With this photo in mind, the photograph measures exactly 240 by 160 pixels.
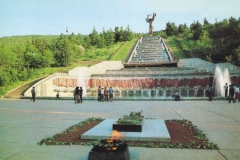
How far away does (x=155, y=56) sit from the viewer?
166 ft

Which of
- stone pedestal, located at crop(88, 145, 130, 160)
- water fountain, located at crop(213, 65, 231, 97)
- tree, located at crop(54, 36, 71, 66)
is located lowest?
stone pedestal, located at crop(88, 145, 130, 160)

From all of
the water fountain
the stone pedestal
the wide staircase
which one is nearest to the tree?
the wide staircase

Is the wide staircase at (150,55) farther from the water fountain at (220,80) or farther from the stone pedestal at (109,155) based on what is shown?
the stone pedestal at (109,155)

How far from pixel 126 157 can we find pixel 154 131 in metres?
3.28

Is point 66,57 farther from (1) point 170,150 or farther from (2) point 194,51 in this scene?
(1) point 170,150

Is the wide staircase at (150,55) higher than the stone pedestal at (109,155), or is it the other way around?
the wide staircase at (150,55)

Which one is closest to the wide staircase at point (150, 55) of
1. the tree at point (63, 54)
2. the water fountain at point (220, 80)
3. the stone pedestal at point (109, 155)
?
the tree at point (63, 54)

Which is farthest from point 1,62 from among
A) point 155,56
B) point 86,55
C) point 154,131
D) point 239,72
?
point 154,131

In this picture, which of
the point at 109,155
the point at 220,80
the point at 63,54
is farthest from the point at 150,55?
the point at 109,155

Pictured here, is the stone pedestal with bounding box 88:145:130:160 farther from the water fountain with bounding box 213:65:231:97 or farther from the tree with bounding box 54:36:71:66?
the tree with bounding box 54:36:71:66

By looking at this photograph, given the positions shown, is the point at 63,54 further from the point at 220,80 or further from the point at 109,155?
the point at 109,155

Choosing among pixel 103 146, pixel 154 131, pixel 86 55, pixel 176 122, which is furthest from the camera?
pixel 86 55

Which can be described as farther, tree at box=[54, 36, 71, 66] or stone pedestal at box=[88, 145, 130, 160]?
tree at box=[54, 36, 71, 66]

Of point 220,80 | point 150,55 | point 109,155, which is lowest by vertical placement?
point 109,155
